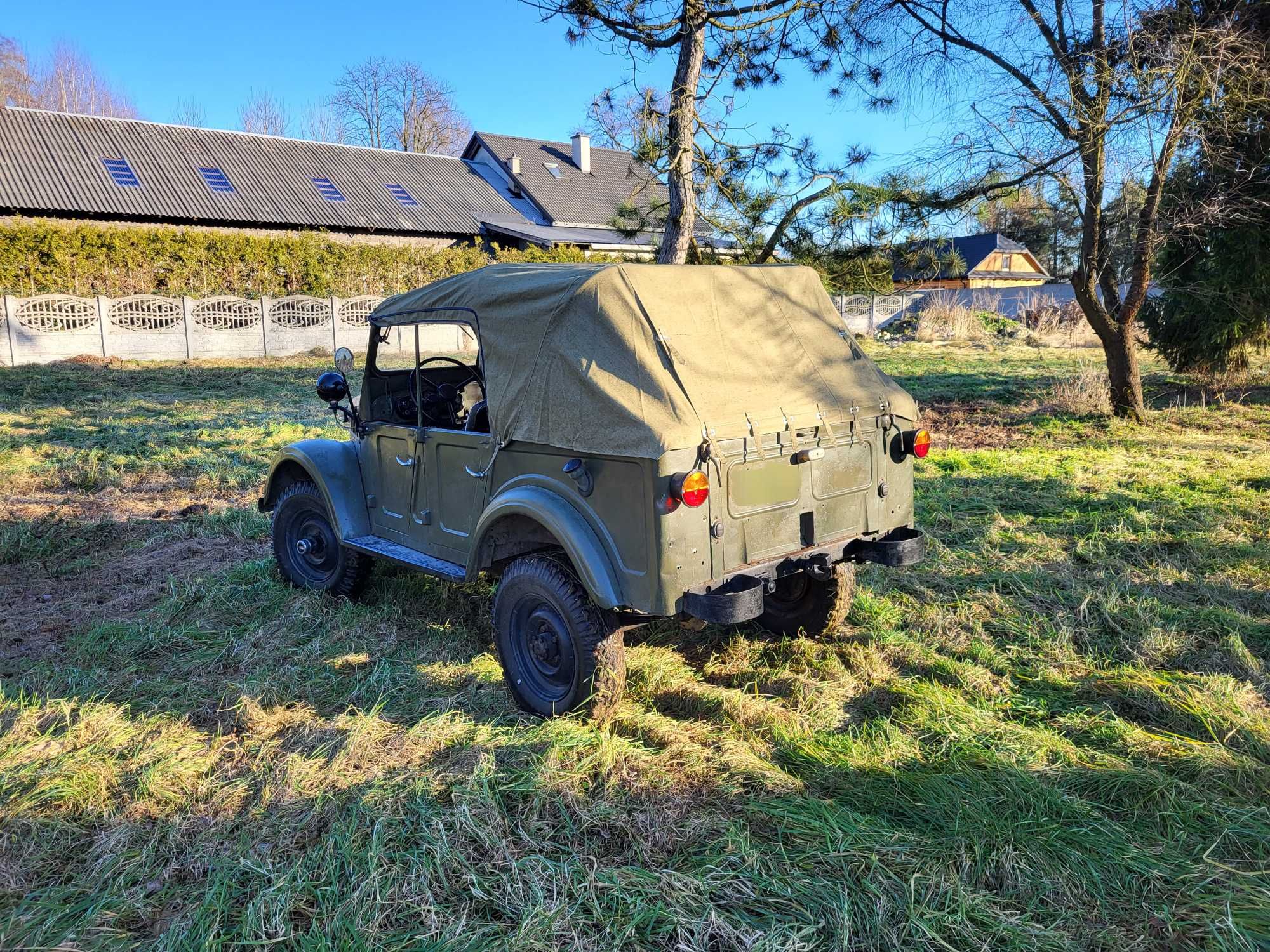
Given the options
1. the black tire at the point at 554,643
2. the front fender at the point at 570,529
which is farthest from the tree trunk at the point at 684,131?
the black tire at the point at 554,643

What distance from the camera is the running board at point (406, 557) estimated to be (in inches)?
175

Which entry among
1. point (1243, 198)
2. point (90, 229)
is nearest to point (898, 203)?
point (1243, 198)

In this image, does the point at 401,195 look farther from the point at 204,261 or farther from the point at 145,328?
the point at 145,328

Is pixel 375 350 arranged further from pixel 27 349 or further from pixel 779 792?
pixel 27 349

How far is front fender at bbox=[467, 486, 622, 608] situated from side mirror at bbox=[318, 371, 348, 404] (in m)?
1.55

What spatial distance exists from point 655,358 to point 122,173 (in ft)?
91.0

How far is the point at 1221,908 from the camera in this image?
2570mm

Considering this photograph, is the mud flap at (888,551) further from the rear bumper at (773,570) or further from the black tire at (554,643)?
the black tire at (554,643)

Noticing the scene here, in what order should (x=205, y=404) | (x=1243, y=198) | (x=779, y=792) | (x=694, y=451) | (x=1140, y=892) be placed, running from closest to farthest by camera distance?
1. (x=1140, y=892)
2. (x=779, y=792)
3. (x=694, y=451)
4. (x=1243, y=198)
5. (x=205, y=404)

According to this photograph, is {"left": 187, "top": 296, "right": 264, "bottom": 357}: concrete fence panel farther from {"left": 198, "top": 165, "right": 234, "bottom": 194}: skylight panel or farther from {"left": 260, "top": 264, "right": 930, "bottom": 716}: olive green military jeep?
{"left": 260, "top": 264, "right": 930, "bottom": 716}: olive green military jeep

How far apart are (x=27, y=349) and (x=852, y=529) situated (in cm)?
1977

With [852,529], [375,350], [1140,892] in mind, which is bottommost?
[1140,892]

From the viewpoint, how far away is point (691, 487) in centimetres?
349

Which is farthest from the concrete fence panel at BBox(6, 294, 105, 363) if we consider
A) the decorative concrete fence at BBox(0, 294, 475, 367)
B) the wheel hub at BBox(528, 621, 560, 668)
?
the wheel hub at BBox(528, 621, 560, 668)
